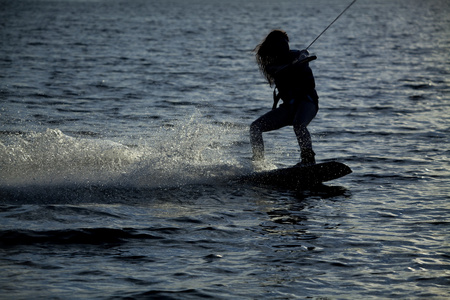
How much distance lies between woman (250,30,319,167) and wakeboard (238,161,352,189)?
0.48 ft

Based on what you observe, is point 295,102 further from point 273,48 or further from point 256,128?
point 273,48

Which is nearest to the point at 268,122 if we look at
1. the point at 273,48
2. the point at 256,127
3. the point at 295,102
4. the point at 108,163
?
the point at 256,127

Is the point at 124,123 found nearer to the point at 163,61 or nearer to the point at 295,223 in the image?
the point at 295,223

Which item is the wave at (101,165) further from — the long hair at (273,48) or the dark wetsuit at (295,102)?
the long hair at (273,48)

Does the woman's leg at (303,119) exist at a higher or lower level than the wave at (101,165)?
higher

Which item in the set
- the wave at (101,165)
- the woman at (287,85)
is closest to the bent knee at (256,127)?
the woman at (287,85)

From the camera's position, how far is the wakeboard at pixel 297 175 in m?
10.2

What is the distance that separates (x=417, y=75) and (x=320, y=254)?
21.5m

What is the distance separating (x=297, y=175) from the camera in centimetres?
1023

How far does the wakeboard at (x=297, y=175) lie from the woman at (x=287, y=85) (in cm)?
15

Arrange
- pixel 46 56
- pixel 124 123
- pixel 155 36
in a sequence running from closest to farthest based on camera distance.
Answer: pixel 124 123
pixel 46 56
pixel 155 36

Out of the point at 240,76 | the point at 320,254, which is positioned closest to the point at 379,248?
the point at 320,254

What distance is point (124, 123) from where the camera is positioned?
1566 cm

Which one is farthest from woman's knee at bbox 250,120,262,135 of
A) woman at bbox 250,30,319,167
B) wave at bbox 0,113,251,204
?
wave at bbox 0,113,251,204
